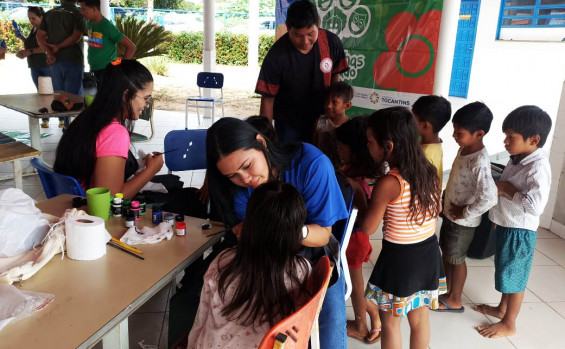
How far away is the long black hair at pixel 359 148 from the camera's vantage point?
6.97ft

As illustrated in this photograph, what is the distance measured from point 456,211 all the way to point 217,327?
4.78ft

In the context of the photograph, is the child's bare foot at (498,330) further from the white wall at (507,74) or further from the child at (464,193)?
the white wall at (507,74)

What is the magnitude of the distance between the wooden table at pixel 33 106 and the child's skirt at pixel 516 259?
10.8ft

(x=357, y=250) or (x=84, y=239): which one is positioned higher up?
(x=84, y=239)

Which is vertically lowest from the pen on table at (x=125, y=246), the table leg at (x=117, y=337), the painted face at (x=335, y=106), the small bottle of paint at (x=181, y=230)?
the table leg at (x=117, y=337)

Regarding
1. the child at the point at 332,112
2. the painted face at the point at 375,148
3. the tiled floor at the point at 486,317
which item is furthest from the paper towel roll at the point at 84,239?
the child at the point at 332,112

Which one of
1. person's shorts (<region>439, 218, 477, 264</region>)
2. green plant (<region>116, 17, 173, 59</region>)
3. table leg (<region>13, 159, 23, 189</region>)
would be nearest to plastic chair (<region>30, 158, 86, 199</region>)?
table leg (<region>13, 159, 23, 189</region>)

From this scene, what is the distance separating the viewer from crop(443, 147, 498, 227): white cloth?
208 cm

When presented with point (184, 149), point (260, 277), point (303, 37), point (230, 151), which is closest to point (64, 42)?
point (184, 149)

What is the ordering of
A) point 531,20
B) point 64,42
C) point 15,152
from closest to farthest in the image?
1. point 15,152
2. point 64,42
3. point 531,20

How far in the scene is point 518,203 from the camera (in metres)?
2.13

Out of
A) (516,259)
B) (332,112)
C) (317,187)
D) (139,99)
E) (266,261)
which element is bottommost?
(516,259)

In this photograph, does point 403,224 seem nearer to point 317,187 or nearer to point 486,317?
point 317,187

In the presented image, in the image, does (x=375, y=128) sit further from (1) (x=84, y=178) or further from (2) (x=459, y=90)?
(2) (x=459, y=90)
